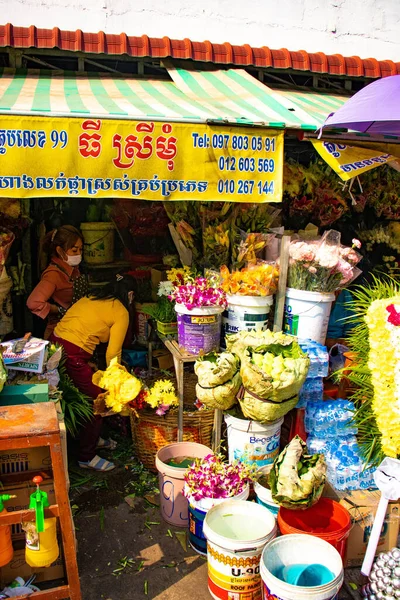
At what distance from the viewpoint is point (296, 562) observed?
3066 millimetres

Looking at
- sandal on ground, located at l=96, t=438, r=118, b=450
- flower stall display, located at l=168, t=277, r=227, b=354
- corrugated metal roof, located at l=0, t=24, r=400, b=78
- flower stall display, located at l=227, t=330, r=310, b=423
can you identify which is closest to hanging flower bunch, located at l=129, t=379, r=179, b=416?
flower stall display, located at l=168, t=277, r=227, b=354

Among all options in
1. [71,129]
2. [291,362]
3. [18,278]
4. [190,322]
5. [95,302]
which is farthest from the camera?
[18,278]

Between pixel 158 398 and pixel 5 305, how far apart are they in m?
1.96

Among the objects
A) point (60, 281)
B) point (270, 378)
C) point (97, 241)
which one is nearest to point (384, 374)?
point (270, 378)

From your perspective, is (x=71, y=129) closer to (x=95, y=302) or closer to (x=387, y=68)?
(x=95, y=302)

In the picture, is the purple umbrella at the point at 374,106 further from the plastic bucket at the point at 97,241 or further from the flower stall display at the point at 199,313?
the plastic bucket at the point at 97,241

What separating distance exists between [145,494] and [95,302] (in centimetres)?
174

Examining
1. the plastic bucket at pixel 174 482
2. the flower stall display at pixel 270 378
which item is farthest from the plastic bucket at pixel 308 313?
the plastic bucket at pixel 174 482

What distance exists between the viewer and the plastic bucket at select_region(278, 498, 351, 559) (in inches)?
127

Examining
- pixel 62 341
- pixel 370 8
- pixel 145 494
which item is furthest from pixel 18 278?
pixel 370 8

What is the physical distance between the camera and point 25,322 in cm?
602

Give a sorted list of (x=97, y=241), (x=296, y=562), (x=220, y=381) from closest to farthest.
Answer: (x=296, y=562) < (x=220, y=381) < (x=97, y=241)

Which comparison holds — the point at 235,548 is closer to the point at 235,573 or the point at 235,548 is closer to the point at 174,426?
the point at 235,573

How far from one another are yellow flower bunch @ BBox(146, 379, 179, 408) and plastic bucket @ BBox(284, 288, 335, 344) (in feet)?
3.88
